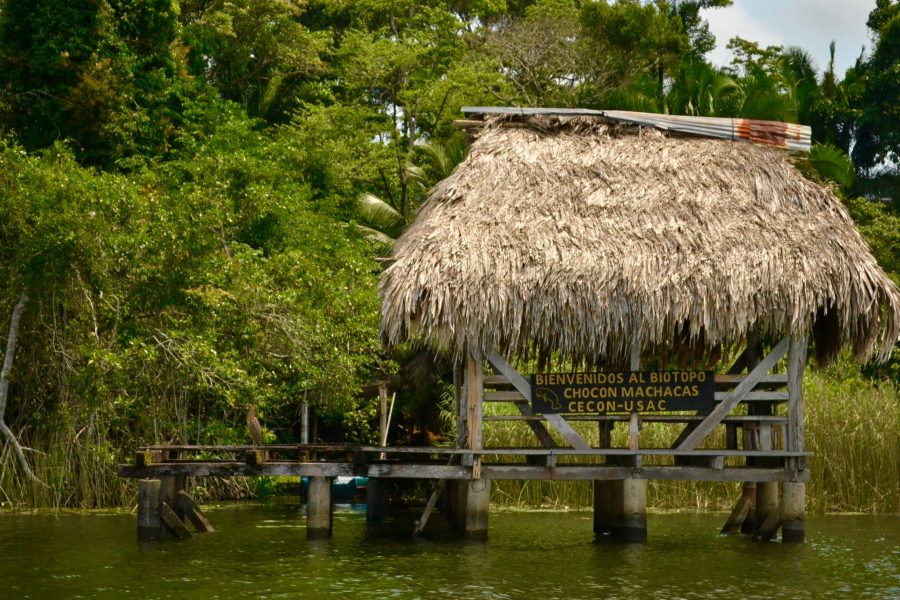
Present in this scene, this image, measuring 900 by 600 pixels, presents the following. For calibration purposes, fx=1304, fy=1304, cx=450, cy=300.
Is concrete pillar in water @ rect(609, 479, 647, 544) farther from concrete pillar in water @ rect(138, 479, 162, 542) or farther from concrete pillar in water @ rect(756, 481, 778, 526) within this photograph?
concrete pillar in water @ rect(138, 479, 162, 542)

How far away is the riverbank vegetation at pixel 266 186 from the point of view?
57.9 feet

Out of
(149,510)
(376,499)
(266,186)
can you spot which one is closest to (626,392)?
(376,499)

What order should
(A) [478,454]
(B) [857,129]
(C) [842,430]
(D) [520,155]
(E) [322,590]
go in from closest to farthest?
(E) [322,590]
(A) [478,454]
(D) [520,155]
(C) [842,430]
(B) [857,129]

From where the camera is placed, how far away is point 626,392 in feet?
48.9

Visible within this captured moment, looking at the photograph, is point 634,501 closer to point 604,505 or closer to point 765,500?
point 604,505

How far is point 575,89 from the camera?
→ 34.4 m

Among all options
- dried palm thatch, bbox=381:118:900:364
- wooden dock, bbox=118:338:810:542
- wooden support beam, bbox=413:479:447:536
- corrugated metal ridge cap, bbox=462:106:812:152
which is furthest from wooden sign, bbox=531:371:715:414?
corrugated metal ridge cap, bbox=462:106:812:152

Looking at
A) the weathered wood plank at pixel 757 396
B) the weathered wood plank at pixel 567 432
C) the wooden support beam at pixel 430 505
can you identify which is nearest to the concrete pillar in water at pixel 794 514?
the weathered wood plank at pixel 757 396

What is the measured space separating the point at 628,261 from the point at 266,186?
9.48 meters

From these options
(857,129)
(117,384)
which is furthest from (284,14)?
(117,384)

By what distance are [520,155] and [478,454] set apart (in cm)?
396

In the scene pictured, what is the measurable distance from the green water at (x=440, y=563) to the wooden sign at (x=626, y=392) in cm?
160

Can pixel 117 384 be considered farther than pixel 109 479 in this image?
No

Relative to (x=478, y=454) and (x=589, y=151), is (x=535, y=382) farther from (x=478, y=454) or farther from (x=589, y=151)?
(x=589, y=151)
